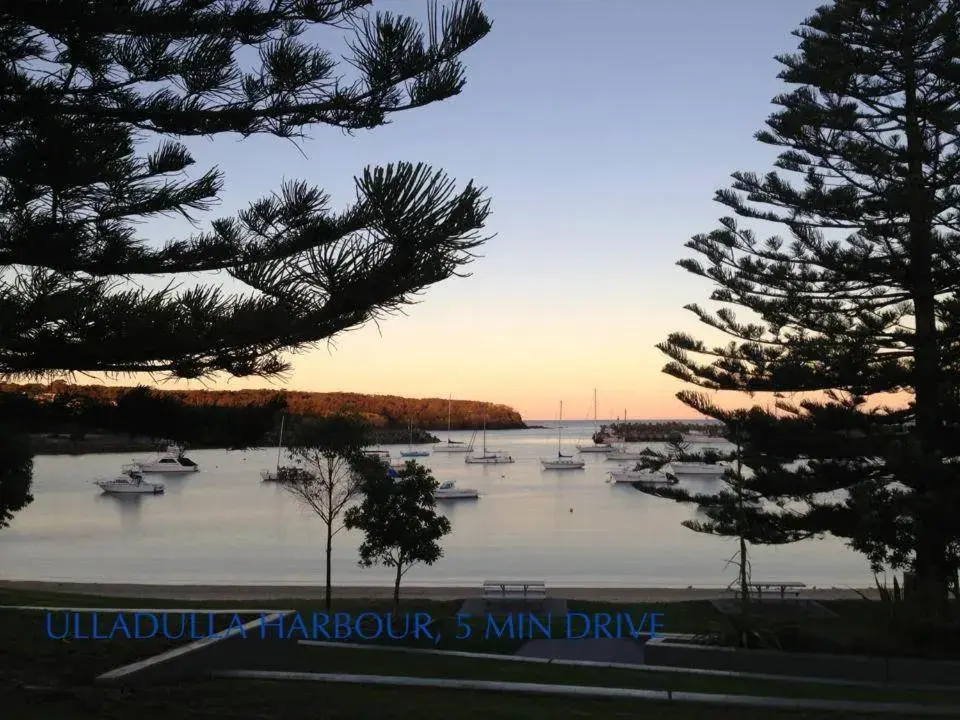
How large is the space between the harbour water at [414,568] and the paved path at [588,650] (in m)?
7.56

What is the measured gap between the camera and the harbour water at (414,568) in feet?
69.5

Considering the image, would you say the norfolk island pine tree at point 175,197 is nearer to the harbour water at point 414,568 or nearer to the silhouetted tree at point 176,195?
the silhouetted tree at point 176,195

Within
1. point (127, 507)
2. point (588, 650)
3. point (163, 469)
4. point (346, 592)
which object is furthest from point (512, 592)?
point (163, 469)

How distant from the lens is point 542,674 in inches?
227

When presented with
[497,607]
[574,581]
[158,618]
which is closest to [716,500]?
[497,607]

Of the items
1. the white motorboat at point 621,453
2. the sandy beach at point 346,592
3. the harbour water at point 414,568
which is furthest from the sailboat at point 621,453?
the sandy beach at point 346,592

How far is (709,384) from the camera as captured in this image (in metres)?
11.1

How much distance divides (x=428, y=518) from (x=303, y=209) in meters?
9.27

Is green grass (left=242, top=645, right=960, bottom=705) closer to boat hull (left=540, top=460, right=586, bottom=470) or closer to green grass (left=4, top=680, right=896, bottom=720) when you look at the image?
green grass (left=4, top=680, right=896, bottom=720)

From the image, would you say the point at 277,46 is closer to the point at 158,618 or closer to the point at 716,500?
the point at 158,618

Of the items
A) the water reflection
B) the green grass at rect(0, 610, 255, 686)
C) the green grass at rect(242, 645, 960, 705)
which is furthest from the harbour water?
the green grass at rect(0, 610, 255, 686)
